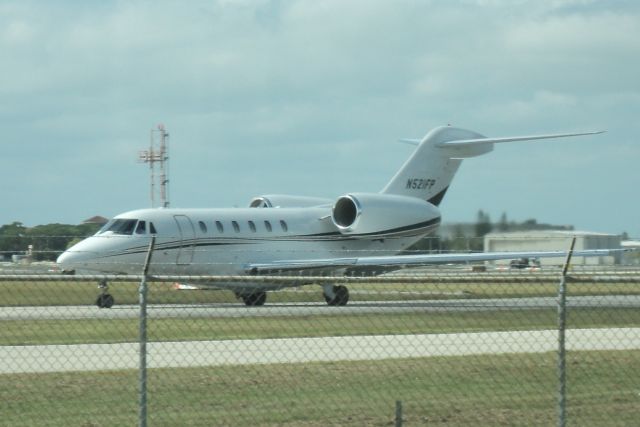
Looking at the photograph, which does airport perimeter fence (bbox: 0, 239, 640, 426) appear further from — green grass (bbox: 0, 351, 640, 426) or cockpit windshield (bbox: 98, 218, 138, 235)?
cockpit windshield (bbox: 98, 218, 138, 235)

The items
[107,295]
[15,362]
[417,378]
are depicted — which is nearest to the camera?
[417,378]

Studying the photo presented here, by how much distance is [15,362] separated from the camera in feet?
52.1

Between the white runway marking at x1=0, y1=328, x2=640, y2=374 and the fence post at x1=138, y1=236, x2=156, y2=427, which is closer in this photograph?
the fence post at x1=138, y1=236, x2=156, y2=427

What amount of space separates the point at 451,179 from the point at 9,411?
96.1 ft

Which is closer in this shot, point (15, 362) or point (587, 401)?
point (587, 401)

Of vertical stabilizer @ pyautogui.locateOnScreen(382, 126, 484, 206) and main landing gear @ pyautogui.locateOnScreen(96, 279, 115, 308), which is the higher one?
vertical stabilizer @ pyautogui.locateOnScreen(382, 126, 484, 206)

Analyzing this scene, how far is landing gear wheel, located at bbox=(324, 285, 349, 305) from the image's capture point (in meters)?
30.9

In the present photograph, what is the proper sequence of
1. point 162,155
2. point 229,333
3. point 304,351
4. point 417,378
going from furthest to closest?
1. point 162,155
2. point 229,333
3. point 304,351
4. point 417,378

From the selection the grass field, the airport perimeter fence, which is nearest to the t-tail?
the airport perimeter fence

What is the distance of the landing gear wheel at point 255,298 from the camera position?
30.9 metres

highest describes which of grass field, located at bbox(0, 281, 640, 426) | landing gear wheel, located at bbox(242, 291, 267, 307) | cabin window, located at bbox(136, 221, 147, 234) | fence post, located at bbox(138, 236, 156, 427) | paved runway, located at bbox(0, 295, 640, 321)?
fence post, located at bbox(138, 236, 156, 427)

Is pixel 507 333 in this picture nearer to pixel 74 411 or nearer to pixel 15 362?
pixel 15 362

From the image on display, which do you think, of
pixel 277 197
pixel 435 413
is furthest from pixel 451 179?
pixel 435 413

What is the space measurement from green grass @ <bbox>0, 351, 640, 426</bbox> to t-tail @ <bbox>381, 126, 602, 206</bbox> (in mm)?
22947
